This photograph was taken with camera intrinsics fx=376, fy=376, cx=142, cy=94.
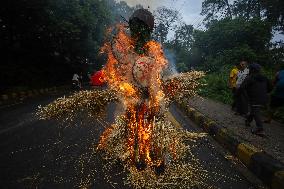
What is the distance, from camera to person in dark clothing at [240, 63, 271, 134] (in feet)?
29.2

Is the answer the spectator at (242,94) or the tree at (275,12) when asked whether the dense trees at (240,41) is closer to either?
the tree at (275,12)

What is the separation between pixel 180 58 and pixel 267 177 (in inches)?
1502

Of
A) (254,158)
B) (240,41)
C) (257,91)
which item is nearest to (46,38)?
(240,41)

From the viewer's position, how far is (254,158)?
6.75m

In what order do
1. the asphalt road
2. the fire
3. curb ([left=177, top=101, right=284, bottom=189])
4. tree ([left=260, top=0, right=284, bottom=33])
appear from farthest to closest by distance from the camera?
tree ([left=260, top=0, right=284, bottom=33]), curb ([left=177, top=101, right=284, bottom=189]), the asphalt road, the fire

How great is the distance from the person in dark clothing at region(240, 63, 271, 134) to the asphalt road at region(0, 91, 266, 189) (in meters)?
1.17

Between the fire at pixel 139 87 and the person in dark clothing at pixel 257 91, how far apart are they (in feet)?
13.5

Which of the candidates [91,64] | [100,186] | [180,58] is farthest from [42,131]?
[180,58]

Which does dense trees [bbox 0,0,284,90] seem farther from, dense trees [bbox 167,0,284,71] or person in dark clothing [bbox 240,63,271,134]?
person in dark clothing [bbox 240,63,271,134]

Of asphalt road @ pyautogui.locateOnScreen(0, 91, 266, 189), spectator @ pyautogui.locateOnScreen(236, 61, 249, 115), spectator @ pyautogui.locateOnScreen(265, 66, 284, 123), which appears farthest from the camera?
spectator @ pyautogui.locateOnScreen(236, 61, 249, 115)

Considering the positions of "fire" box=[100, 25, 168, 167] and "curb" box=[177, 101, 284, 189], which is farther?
"curb" box=[177, 101, 284, 189]

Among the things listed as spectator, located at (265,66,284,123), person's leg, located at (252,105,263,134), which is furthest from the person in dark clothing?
spectator, located at (265,66,284,123)

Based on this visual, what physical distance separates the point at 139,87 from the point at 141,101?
23 cm

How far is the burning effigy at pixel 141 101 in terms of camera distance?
5.27 metres
